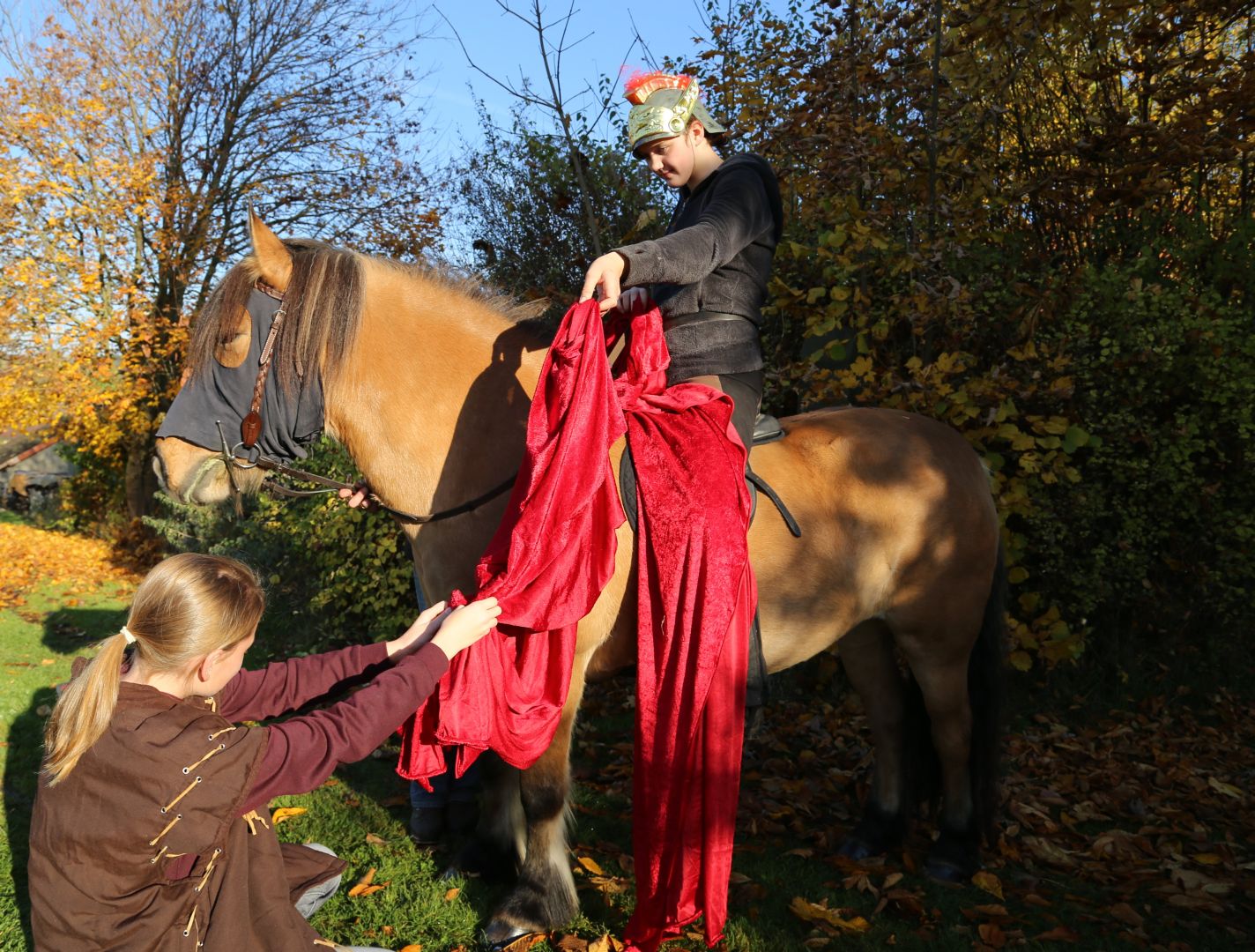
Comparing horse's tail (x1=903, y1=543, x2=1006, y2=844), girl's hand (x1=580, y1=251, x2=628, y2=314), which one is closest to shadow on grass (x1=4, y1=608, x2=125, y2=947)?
girl's hand (x1=580, y1=251, x2=628, y2=314)

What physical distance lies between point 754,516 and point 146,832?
6.47 feet

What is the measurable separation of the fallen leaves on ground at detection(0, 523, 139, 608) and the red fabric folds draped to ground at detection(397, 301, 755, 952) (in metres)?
9.22

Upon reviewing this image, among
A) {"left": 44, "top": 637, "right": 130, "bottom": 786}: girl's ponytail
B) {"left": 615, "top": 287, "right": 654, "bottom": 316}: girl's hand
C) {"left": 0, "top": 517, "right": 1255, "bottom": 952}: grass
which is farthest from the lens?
{"left": 0, "top": 517, "right": 1255, "bottom": 952}: grass

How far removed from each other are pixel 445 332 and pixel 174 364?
1231cm

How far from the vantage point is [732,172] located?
2795 millimetres

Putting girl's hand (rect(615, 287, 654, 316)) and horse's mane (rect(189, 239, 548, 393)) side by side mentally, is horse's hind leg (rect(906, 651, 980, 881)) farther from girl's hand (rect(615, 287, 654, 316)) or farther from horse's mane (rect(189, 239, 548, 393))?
horse's mane (rect(189, 239, 548, 393))

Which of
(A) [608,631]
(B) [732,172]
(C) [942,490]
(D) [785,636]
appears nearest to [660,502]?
(A) [608,631]

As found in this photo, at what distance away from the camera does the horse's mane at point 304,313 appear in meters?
2.75

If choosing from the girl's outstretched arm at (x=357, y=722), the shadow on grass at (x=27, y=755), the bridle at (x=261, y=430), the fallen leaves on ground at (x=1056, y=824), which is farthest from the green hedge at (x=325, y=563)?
the girl's outstretched arm at (x=357, y=722)

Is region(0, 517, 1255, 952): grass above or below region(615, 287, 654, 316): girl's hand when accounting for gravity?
below

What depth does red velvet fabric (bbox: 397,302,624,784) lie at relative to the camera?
7.93 feet

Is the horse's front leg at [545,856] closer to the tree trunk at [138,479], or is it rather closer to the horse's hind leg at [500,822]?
the horse's hind leg at [500,822]

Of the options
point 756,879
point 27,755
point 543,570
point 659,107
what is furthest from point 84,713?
point 27,755

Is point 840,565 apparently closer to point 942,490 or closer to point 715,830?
point 942,490
